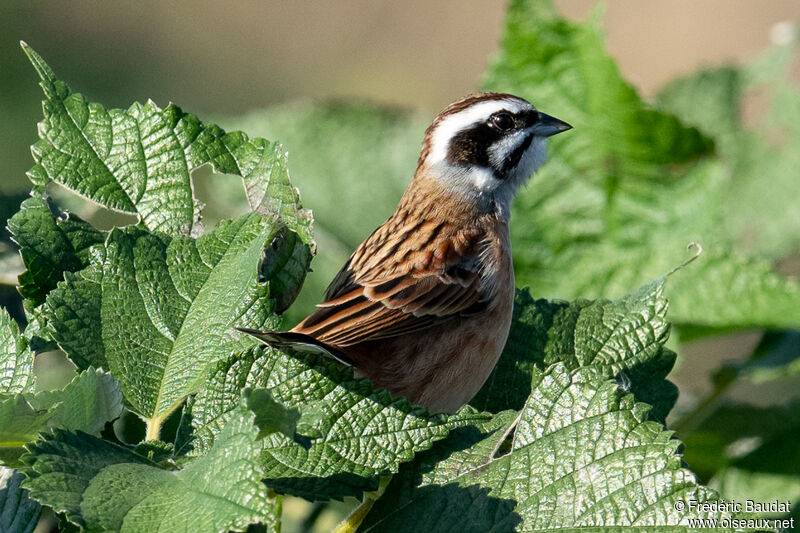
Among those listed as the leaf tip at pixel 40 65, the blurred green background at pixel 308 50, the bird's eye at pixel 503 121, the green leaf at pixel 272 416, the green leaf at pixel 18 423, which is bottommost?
the green leaf at pixel 18 423

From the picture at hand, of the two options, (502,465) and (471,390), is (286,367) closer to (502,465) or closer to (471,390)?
(502,465)

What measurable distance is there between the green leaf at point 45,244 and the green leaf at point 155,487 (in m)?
0.48

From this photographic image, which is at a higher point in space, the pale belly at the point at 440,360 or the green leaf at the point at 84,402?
the pale belly at the point at 440,360

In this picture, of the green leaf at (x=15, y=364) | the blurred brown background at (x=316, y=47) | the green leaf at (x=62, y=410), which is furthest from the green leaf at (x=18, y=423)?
the blurred brown background at (x=316, y=47)

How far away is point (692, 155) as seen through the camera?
128 inches

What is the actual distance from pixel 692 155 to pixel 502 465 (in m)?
2.01

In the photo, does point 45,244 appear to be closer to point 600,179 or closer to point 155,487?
point 155,487

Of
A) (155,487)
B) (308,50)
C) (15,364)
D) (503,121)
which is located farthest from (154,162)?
(308,50)

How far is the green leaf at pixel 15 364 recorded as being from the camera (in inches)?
62.5

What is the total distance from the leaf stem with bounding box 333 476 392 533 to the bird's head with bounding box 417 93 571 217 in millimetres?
2112

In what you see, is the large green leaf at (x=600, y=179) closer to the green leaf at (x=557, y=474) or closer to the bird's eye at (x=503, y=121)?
the bird's eye at (x=503, y=121)

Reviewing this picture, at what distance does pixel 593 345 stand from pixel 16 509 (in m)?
1.10

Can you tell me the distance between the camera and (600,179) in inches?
132

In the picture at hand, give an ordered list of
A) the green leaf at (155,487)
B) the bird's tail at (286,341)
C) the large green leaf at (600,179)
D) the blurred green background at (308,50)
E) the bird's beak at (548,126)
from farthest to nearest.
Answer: the blurred green background at (308,50)
the bird's beak at (548,126)
the large green leaf at (600,179)
the bird's tail at (286,341)
the green leaf at (155,487)
